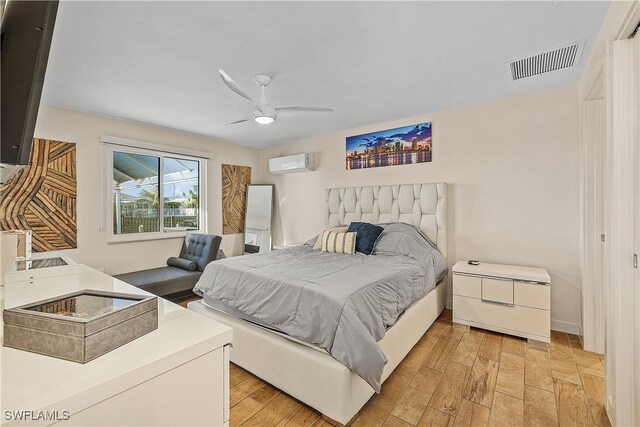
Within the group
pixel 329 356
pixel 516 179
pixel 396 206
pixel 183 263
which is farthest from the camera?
pixel 183 263

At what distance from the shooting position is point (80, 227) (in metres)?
3.43

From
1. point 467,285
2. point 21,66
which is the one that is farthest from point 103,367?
point 467,285

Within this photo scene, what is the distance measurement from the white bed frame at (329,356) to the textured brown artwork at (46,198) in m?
1.97

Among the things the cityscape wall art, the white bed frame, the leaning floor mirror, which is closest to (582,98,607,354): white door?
the white bed frame

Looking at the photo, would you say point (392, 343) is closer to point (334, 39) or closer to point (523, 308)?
point (523, 308)

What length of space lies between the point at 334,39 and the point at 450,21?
77 centimetres

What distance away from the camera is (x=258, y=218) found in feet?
17.2

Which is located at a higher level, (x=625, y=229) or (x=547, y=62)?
(x=547, y=62)

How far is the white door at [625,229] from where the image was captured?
1.43 m

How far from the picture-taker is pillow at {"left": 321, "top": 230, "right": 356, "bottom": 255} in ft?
11.0

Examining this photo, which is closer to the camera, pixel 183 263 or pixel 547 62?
pixel 547 62

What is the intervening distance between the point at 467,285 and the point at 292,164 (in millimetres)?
3149

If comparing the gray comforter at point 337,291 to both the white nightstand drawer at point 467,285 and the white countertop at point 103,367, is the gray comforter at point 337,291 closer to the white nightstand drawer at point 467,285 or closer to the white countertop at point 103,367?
the white nightstand drawer at point 467,285

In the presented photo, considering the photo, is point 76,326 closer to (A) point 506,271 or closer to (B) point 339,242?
(B) point 339,242
